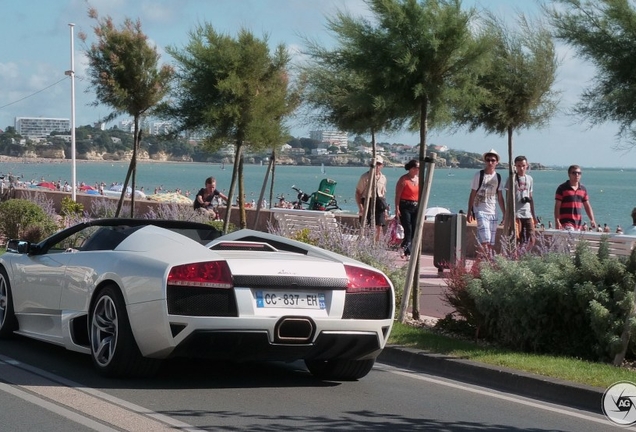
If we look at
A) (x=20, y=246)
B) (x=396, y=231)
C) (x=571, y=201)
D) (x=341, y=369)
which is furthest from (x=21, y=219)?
(x=341, y=369)

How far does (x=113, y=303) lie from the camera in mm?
8648

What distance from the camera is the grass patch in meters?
8.80

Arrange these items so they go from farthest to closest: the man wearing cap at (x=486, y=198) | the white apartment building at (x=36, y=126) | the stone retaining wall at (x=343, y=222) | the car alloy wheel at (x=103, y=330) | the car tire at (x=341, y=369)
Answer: the white apartment building at (x=36, y=126) < the stone retaining wall at (x=343, y=222) < the man wearing cap at (x=486, y=198) < the car tire at (x=341, y=369) < the car alloy wheel at (x=103, y=330)

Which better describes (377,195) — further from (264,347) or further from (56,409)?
(56,409)

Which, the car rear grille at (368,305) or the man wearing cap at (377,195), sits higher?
the man wearing cap at (377,195)

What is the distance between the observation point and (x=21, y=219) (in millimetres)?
21562

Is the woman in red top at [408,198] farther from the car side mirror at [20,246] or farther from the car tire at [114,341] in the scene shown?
the car tire at [114,341]

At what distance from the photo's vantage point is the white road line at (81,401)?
724cm

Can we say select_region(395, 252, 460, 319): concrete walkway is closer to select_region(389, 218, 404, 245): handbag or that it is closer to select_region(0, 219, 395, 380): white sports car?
select_region(389, 218, 404, 245): handbag

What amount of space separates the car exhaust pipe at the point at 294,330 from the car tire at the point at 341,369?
0.89 meters

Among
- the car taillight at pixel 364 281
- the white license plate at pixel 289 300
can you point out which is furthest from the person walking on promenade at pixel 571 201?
the white license plate at pixel 289 300

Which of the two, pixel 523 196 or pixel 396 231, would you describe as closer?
pixel 523 196

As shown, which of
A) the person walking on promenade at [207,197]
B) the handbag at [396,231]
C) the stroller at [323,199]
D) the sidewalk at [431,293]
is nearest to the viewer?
the sidewalk at [431,293]

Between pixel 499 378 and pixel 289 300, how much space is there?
209cm
